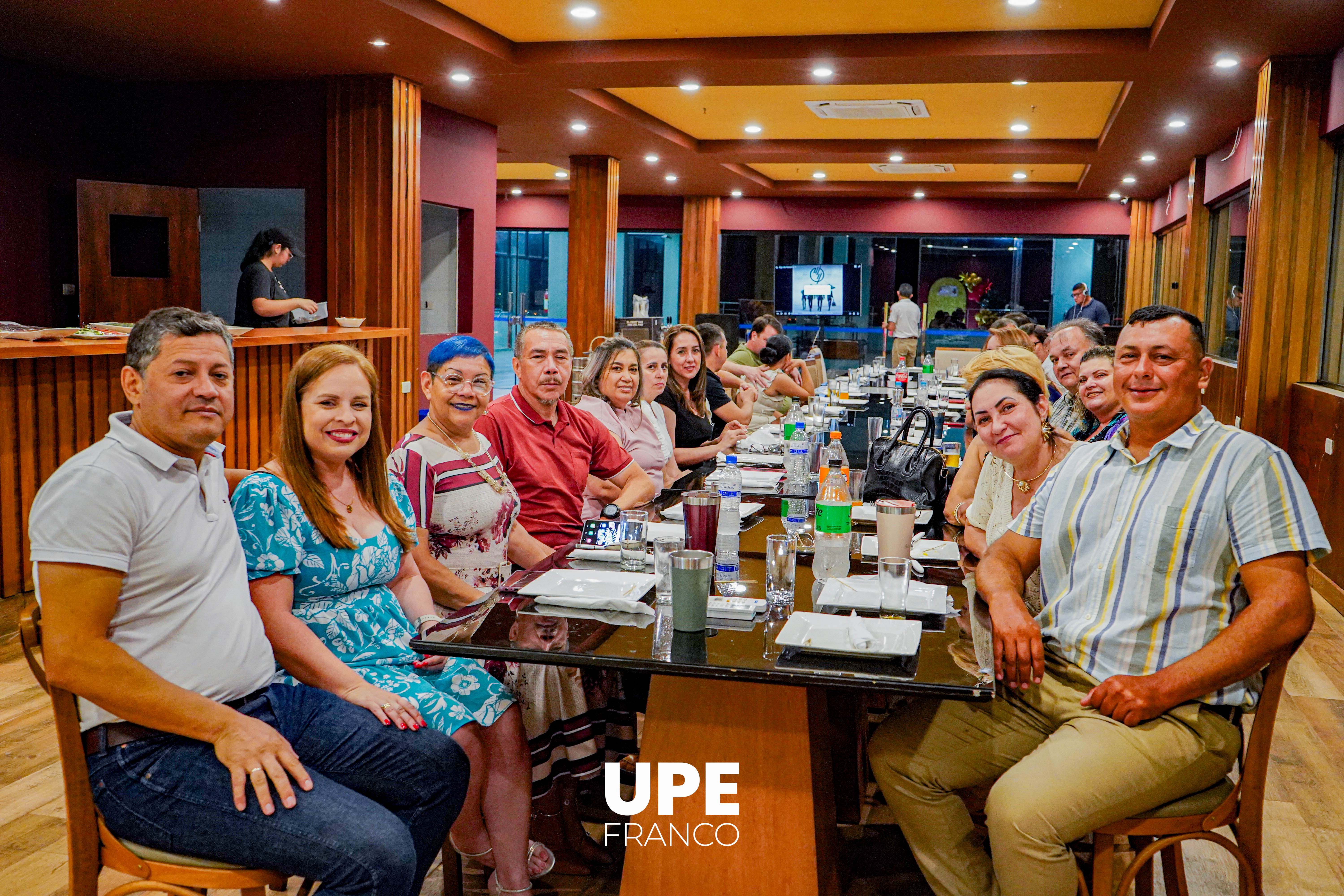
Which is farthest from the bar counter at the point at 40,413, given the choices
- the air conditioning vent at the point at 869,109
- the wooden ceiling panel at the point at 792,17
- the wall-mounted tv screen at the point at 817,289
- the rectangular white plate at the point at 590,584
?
the wall-mounted tv screen at the point at 817,289

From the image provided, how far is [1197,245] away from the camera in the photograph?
33.1 ft

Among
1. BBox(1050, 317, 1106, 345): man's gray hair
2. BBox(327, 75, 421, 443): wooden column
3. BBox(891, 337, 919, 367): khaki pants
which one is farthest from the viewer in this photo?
BBox(891, 337, 919, 367): khaki pants

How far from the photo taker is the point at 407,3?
5.71m

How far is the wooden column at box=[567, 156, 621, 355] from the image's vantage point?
11273 millimetres

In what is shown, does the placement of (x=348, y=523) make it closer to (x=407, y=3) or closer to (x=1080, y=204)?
(x=407, y=3)

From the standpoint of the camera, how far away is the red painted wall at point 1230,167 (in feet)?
26.9

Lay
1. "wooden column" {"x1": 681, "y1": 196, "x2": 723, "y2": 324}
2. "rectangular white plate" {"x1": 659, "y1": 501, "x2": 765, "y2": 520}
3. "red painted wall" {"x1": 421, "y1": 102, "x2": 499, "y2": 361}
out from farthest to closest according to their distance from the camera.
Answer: "wooden column" {"x1": 681, "y1": 196, "x2": 723, "y2": 324} < "red painted wall" {"x1": 421, "y1": 102, "x2": 499, "y2": 361} < "rectangular white plate" {"x1": 659, "y1": 501, "x2": 765, "y2": 520}

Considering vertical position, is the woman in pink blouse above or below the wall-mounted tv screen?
below

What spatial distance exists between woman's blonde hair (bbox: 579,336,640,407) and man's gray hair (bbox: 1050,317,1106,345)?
78.0 inches

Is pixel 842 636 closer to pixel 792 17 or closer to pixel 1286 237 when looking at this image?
pixel 792 17

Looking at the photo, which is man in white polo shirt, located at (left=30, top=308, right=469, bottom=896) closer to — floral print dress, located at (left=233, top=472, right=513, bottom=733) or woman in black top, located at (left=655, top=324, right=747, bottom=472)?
floral print dress, located at (left=233, top=472, right=513, bottom=733)

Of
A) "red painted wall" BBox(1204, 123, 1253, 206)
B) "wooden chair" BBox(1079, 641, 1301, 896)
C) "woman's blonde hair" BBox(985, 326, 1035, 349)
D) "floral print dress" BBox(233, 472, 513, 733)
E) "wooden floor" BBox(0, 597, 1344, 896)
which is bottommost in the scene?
"wooden floor" BBox(0, 597, 1344, 896)

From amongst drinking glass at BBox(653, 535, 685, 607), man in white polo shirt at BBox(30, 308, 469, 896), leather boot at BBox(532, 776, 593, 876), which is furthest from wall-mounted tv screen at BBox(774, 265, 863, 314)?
man in white polo shirt at BBox(30, 308, 469, 896)

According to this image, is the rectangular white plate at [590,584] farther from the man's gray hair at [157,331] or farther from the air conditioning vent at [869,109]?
the air conditioning vent at [869,109]
